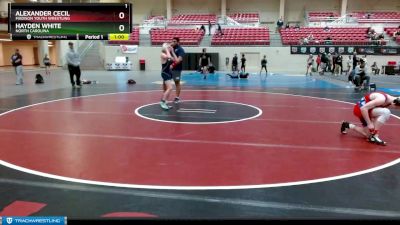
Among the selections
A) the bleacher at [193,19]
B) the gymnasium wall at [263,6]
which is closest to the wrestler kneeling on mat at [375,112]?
the bleacher at [193,19]

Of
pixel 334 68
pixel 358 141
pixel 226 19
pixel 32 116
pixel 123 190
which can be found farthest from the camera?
pixel 226 19

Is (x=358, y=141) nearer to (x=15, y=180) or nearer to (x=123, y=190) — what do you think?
(x=123, y=190)

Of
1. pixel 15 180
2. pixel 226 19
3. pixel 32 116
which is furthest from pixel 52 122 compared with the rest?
pixel 226 19

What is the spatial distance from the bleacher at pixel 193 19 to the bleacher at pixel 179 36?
1.72 m

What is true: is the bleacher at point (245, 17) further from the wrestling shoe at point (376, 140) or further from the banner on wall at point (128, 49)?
the wrestling shoe at point (376, 140)

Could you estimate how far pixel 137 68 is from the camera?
32.2m

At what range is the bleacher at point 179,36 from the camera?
107 ft

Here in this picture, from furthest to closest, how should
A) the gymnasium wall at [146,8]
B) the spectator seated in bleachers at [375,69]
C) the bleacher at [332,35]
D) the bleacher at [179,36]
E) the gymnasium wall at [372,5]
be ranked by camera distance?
the gymnasium wall at [146,8] < the gymnasium wall at [372,5] < the bleacher at [179,36] < the bleacher at [332,35] < the spectator seated in bleachers at [375,69]

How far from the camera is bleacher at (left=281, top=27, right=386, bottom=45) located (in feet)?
98.9

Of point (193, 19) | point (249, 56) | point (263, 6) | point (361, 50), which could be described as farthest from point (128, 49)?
point (361, 50)

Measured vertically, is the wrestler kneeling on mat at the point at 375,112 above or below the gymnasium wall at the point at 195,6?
below

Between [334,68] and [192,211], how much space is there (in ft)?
81.6
